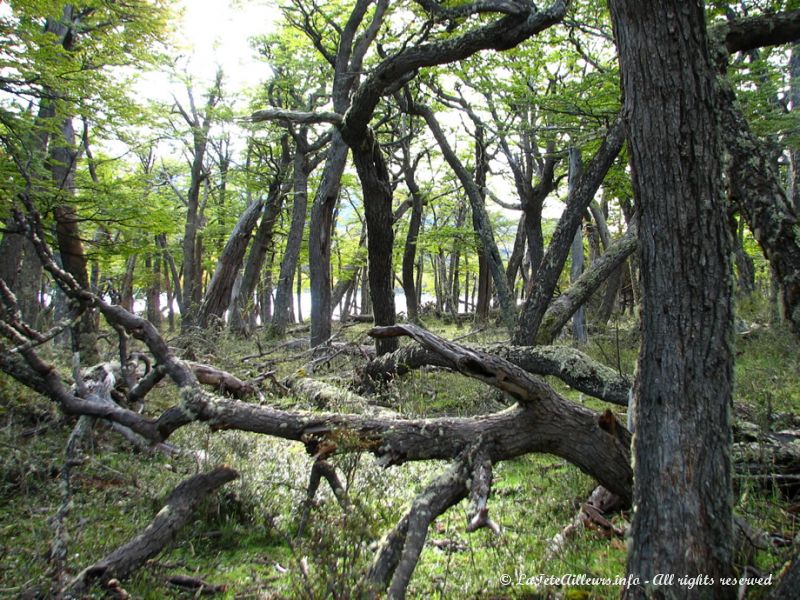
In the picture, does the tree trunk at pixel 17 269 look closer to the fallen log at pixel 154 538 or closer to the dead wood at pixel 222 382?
the dead wood at pixel 222 382

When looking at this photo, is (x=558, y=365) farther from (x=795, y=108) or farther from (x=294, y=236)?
(x=294, y=236)

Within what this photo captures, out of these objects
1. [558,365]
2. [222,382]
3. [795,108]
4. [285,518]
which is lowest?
[285,518]

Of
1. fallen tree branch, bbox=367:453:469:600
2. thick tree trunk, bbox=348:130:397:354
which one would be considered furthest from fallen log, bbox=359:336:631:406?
fallen tree branch, bbox=367:453:469:600

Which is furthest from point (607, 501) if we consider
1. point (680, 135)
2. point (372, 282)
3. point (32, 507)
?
point (372, 282)

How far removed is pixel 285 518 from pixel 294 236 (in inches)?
420

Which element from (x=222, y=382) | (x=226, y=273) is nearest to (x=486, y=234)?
(x=222, y=382)

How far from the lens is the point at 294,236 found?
13820mm

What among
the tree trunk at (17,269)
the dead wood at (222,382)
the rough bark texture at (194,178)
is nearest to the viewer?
the dead wood at (222,382)

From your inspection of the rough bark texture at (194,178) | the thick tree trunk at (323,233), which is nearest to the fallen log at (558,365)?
the thick tree trunk at (323,233)

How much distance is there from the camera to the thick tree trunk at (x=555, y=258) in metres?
6.40

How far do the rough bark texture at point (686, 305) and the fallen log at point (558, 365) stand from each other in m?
2.29

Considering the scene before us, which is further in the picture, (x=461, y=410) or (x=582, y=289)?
(x=582, y=289)

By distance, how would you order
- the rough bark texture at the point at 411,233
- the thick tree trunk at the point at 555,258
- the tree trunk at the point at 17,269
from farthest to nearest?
1. the rough bark texture at the point at 411,233
2. the tree trunk at the point at 17,269
3. the thick tree trunk at the point at 555,258

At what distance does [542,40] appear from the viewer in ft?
33.9
